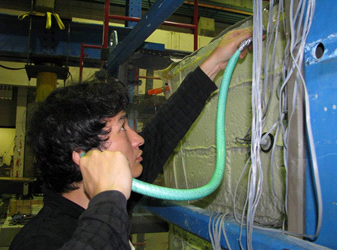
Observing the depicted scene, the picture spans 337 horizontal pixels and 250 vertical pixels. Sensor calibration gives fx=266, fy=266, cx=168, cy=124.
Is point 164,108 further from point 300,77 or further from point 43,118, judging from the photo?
point 300,77

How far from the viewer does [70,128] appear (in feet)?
3.00

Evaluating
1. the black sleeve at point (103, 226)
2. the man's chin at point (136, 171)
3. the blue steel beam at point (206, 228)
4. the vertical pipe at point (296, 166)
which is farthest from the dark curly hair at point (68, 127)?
the vertical pipe at point (296, 166)

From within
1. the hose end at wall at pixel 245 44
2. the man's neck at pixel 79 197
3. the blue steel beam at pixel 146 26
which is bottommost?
the man's neck at pixel 79 197

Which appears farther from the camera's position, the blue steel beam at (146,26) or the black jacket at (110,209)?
the blue steel beam at (146,26)

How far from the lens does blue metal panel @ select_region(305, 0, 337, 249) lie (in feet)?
1.84

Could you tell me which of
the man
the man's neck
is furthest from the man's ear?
the man's neck

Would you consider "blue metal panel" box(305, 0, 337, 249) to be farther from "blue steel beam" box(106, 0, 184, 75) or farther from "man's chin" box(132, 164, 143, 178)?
"man's chin" box(132, 164, 143, 178)

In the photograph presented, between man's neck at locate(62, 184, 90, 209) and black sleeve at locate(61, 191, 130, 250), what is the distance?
355 millimetres

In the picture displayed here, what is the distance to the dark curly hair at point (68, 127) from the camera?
2.99ft

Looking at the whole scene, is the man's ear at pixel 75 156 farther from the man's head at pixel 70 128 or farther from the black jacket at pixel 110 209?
the black jacket at pixel 110 209

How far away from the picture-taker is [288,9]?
2.13 ft

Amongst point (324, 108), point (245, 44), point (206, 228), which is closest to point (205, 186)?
point (206, 228)

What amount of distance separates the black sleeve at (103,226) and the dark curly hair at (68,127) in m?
0.30

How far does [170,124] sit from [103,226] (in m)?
0.72
